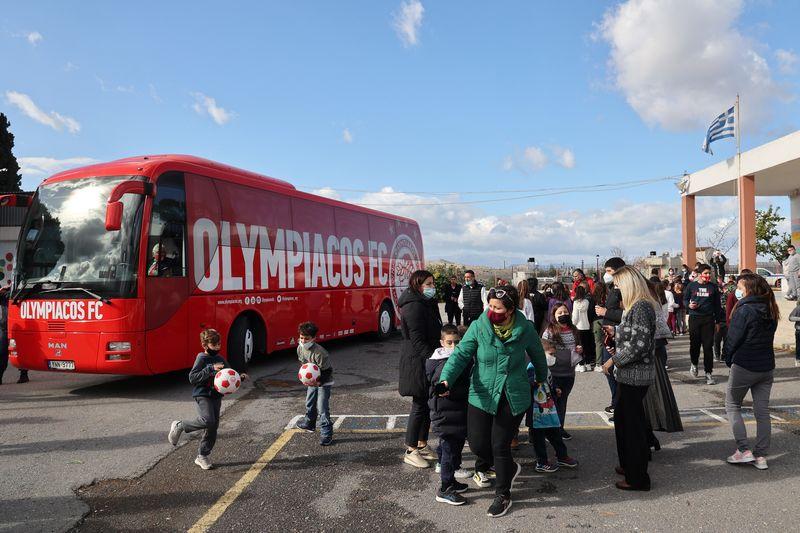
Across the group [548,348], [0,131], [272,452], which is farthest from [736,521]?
[0,131]

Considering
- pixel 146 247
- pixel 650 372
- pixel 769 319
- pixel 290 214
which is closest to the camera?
pixel 650 372

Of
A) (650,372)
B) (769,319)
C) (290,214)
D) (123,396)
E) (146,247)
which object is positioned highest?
(290,214)

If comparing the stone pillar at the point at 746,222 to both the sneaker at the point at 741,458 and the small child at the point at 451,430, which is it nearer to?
the sneaker at the point at 741,458

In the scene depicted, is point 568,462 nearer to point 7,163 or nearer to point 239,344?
point 239,344

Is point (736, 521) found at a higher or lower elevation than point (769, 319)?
lower

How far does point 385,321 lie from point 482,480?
11.3 m

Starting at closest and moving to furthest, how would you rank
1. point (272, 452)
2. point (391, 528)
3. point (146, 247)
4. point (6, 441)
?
point (391, 528) < point (272, 452) < point (6, 441) < point (146, 247)

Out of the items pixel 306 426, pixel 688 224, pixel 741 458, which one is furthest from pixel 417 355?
pixel 688 224

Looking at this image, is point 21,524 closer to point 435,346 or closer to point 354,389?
point 435,346

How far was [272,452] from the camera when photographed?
18.2ft

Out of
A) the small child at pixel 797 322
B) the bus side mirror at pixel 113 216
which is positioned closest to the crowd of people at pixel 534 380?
the bus side mirror at pixel 113 216

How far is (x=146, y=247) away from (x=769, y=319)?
7.60 m

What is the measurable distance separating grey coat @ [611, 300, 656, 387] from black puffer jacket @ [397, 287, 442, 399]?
156 cm

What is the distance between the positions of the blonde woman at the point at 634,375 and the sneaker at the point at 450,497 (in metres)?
1.30
